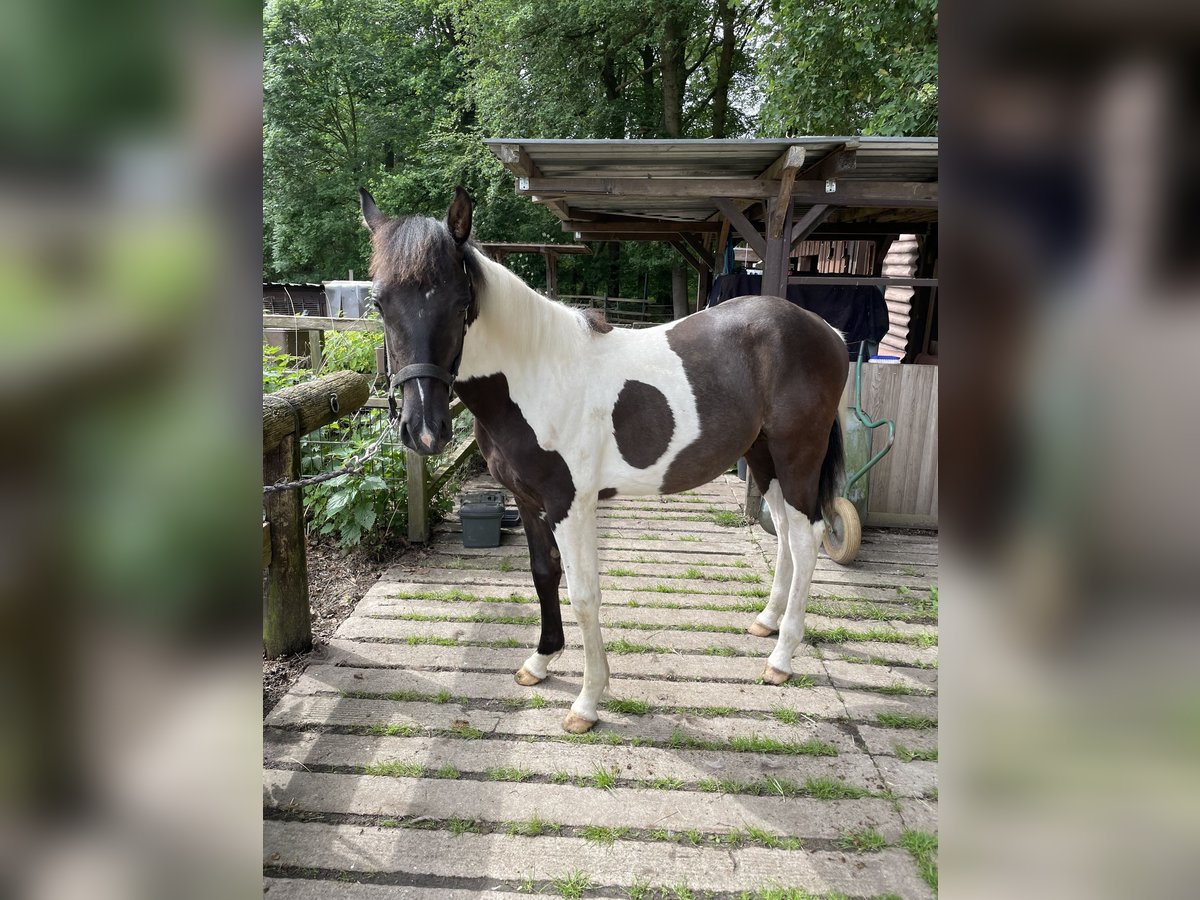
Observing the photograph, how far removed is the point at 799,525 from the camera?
109 inches

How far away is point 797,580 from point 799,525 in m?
0.23

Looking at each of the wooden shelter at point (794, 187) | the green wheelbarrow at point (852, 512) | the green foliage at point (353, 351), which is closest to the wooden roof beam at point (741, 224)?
the wooden shelter at point (794, 187)

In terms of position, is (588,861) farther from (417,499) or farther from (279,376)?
(279,376)

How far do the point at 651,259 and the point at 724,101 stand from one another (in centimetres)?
444

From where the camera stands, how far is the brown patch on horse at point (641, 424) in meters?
2.44

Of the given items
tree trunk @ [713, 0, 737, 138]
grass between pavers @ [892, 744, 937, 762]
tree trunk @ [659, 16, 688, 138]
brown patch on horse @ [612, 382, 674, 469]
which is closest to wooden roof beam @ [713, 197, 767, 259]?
brown patch on horse @ [612, 382, 674, 469]

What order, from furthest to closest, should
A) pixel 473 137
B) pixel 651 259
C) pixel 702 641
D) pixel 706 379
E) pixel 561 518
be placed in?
pixel 651 259 → pixel 473 137 → pixel 702 641 → pixel 706 379 → pixel 561 518

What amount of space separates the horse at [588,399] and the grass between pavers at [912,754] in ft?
1.63

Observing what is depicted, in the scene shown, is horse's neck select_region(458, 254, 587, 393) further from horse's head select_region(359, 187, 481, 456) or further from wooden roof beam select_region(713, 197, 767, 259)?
wooden roof beam select_region(713, 197, 767, 259)

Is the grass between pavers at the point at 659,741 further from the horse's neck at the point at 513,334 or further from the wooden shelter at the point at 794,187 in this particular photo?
the wooden shelter at the point at 794,187

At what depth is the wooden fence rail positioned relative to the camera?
8.32ft
